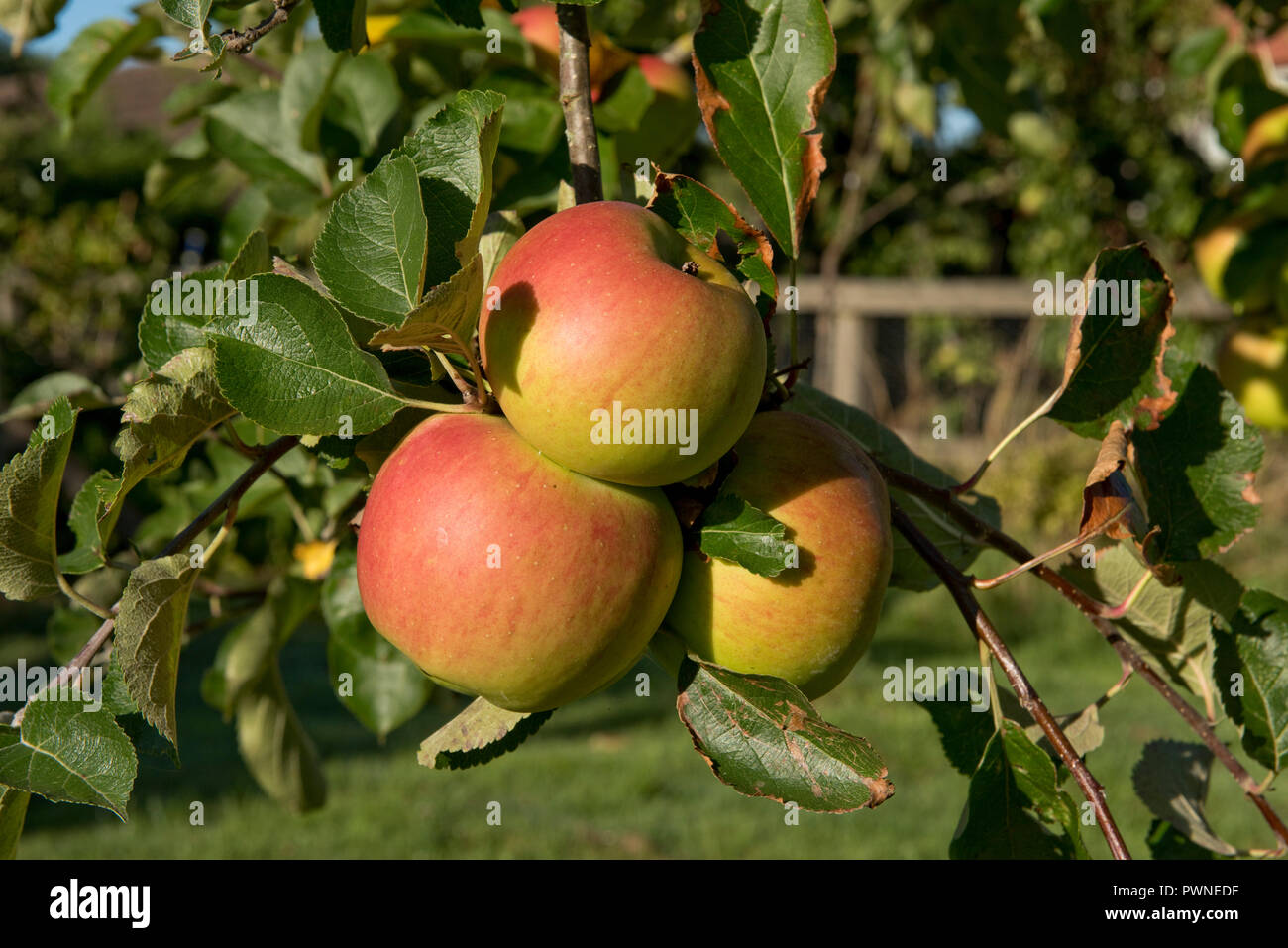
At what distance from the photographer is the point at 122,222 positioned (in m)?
5.72

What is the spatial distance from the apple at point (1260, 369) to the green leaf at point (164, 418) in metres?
1.61

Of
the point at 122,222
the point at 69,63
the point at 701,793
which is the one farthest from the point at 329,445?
the point at 122,222

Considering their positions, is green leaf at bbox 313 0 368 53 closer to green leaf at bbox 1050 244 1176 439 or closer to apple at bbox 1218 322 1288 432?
green leaf at bbox 1050 244 1176 439

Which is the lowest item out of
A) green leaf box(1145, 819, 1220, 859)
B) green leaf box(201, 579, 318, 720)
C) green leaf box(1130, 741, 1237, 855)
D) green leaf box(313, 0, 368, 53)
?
green leaf box(1145, 819, 1220, 859)

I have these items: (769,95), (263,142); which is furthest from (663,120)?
(769,95)

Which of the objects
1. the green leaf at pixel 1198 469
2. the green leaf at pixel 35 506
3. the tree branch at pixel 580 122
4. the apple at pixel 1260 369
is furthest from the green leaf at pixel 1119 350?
the apple at pixel 1260 369

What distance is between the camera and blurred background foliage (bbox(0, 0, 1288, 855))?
1.24 m

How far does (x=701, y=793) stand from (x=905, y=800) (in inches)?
23.2

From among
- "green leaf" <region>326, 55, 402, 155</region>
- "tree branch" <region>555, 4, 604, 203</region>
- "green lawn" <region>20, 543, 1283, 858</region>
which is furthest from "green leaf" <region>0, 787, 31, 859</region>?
"green lawn" <region>20, 543, 1283, 858</region>

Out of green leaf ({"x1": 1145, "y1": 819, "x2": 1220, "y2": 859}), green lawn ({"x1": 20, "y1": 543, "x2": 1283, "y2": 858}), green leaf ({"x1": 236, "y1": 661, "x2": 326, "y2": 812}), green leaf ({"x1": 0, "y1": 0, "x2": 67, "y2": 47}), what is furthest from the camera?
green lawn ({"x1": 20, "y1": 543, "x2": 1283, "y2": 858})

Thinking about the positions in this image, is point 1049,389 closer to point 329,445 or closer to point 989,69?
point 989,69

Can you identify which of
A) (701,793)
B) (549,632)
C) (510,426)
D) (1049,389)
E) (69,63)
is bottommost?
(701,793)

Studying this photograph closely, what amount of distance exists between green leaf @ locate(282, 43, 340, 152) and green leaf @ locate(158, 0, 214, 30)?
534mm

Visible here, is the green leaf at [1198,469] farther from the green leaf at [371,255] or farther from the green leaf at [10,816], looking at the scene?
the green leaf at [10,816]
